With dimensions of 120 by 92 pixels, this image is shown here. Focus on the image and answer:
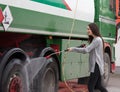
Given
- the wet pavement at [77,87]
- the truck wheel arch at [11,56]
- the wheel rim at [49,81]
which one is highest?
the truck wheel arch at [11,56]

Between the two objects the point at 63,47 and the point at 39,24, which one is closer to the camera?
the point at 39,24

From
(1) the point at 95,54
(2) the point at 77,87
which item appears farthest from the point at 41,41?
(2) the point at 77,87

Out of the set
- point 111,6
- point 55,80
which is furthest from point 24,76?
point 111,6

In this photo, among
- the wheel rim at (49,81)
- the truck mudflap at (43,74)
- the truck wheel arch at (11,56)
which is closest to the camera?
the truck wheel arch at (11,56)

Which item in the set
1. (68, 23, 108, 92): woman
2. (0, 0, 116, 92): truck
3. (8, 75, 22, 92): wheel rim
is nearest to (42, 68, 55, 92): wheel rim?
(0, 0, 116, 92): truck

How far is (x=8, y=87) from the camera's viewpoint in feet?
24.2

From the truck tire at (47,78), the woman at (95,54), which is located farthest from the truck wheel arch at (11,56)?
the woman at (95,54)

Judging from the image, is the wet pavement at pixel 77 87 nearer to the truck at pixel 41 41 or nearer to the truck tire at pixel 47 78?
the truck at pixel 41 41

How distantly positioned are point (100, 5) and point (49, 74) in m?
3.99

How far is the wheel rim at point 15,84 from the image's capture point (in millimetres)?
7482

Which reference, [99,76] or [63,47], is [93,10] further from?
[99,76]

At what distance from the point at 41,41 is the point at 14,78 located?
1.96 meters

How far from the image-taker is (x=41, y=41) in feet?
30.9

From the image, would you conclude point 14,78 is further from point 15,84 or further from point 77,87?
point 77,87
